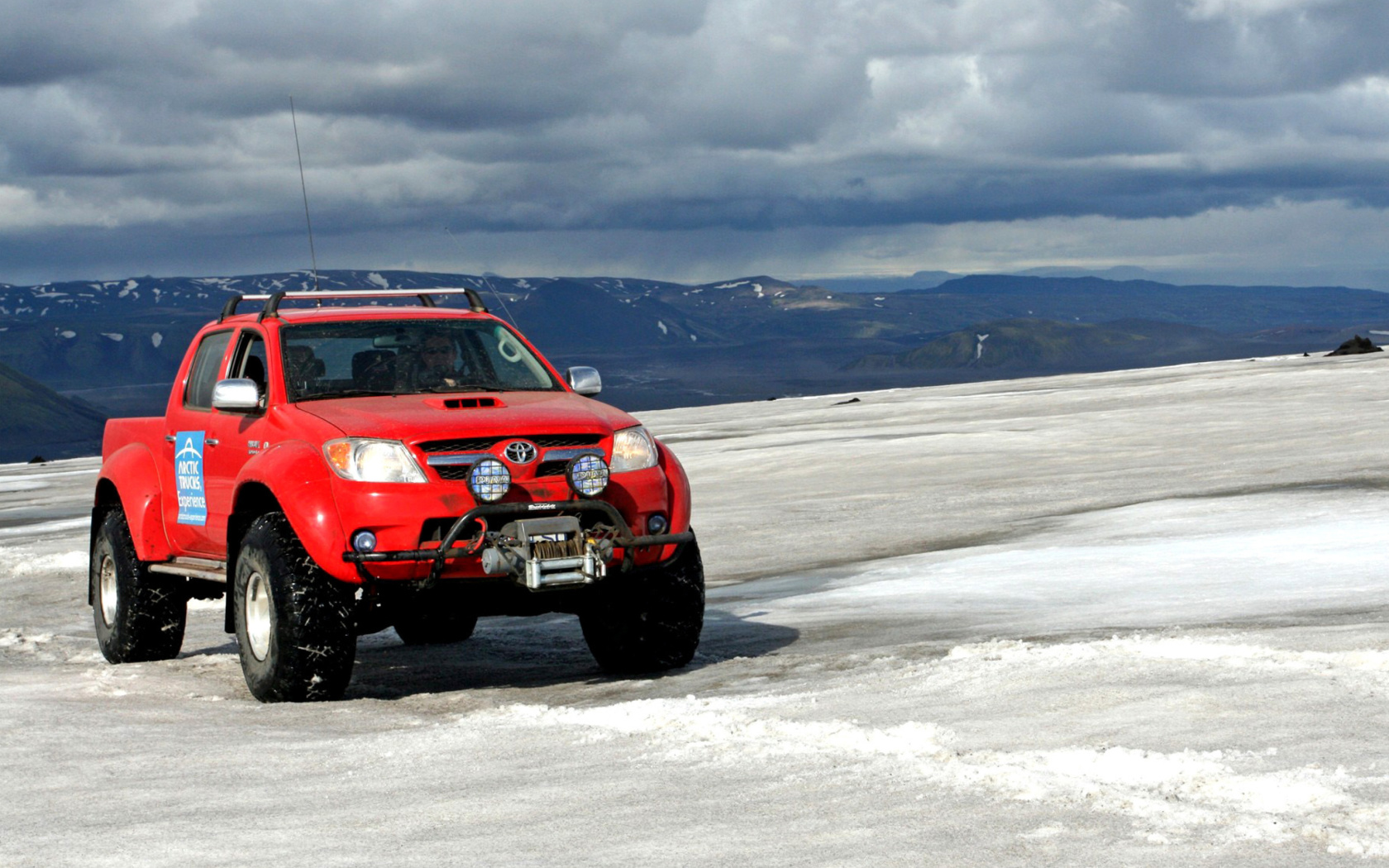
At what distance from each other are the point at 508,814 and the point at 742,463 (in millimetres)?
22160

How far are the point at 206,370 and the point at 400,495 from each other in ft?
9.69

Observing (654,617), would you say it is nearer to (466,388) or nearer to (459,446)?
(459,446)

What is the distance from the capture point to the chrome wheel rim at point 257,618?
7.89m

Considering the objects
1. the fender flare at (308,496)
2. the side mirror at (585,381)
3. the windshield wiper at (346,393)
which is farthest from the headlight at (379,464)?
the side mirror at (585,381)

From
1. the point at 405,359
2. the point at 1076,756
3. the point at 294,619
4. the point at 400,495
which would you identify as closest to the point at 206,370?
the point at 405,359

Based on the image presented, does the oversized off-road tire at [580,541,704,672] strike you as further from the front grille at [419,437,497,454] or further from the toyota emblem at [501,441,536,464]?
the front grille at [419,437,497,454]

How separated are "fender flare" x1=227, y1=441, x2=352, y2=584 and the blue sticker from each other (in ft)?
3.74

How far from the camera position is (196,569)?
9039mm

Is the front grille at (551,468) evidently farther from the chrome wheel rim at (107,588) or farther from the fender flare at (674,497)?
the chrome wheel rim at (107,588)

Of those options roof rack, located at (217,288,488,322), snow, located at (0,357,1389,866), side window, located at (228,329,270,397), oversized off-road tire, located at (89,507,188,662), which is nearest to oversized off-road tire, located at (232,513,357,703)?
snow, located at (0,357,1389,866)

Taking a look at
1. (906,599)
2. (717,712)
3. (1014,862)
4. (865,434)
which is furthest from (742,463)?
(1014,862)

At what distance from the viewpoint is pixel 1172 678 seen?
646cm

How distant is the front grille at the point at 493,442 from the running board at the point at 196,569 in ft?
6.15

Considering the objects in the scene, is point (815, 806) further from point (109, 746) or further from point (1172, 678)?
point (109, 746)
